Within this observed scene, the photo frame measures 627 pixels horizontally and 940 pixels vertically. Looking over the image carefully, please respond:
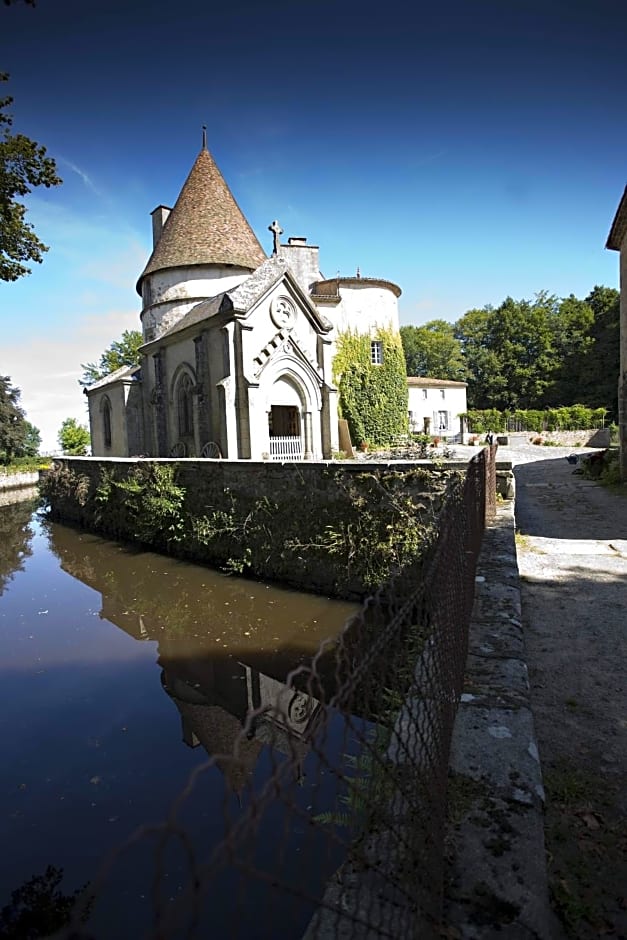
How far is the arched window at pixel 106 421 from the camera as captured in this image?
2779cm

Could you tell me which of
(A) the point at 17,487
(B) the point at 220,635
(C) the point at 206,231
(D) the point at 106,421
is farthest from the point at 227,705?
(A) the point at 17,487

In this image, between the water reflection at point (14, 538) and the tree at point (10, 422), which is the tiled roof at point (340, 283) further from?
the tree at point (10, 422)

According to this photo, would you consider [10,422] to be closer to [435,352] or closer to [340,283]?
[340,283]

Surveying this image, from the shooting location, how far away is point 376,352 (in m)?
31.4

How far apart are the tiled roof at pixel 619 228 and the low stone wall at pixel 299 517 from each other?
35.4 ft

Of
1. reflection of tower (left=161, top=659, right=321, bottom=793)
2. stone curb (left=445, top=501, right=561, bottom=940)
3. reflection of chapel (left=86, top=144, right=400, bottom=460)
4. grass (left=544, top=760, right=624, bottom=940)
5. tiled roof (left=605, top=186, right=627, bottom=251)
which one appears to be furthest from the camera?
reflection of chapel (left=86, top=144, right=400, bottom=460)

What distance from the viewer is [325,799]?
5.34m

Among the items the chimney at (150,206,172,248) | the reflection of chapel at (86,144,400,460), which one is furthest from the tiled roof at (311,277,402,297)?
the chimney at (150,206,172,248)

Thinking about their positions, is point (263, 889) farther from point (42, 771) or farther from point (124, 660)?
point (124, 660)

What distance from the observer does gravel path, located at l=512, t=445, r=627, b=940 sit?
256 centimetres

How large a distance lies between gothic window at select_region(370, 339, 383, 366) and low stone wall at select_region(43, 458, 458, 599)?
58.4ft

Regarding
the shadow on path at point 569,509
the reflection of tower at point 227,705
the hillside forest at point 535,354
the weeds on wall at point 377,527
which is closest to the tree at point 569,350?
the hillside forest at point 535,354

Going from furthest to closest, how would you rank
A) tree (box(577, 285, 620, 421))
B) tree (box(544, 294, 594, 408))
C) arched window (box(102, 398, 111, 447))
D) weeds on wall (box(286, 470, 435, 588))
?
tree (box(544, 294, 594, 408)) < tree (box(577, 285, 620, 421)) < arched window (box(102, 398, 111, 447)) < weeds on wall (box(286, 470, 435, 588))

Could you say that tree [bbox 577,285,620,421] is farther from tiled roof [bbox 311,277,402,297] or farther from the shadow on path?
the shadow on path
